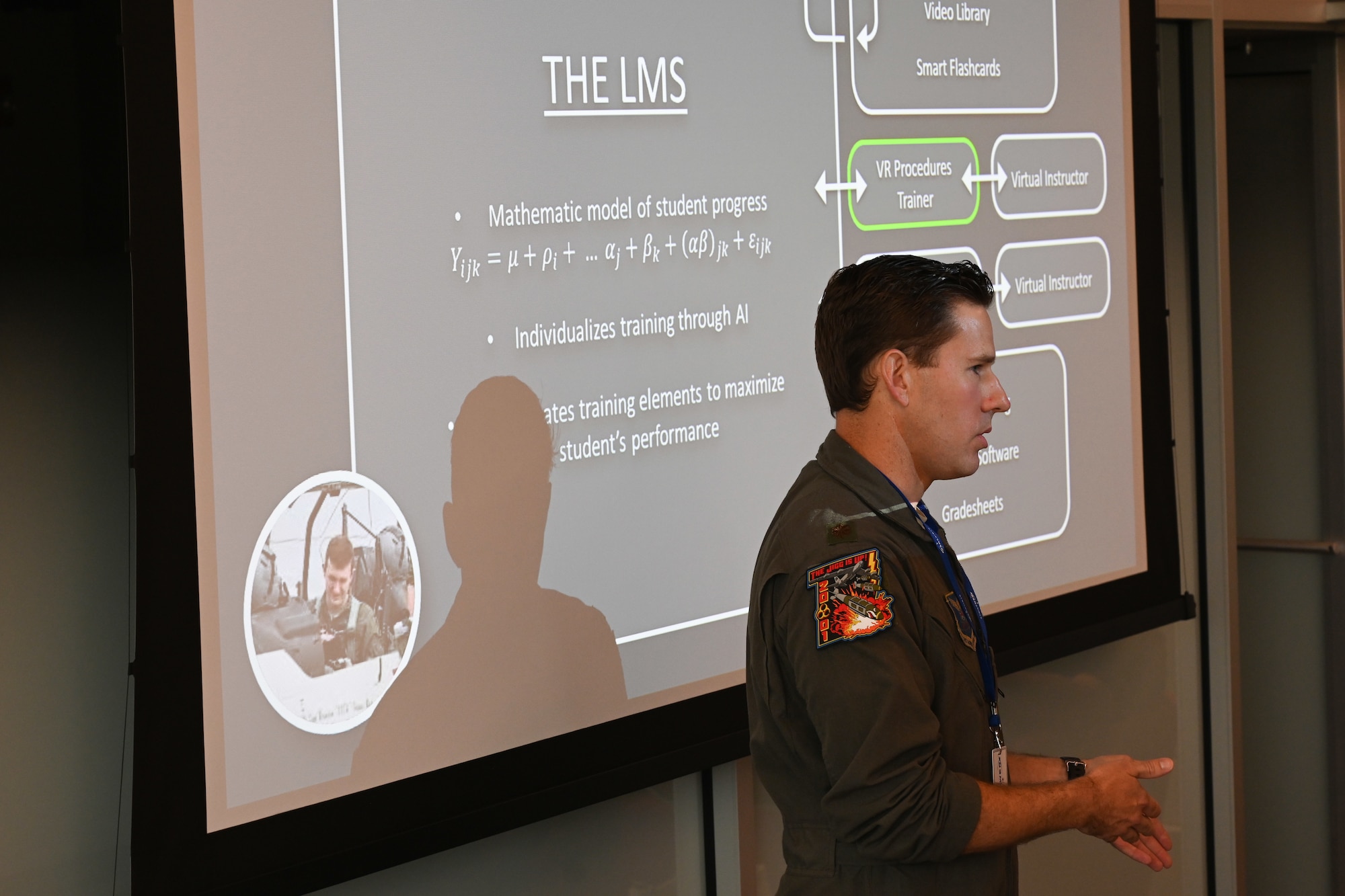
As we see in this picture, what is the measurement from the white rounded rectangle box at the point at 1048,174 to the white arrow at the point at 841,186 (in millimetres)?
408

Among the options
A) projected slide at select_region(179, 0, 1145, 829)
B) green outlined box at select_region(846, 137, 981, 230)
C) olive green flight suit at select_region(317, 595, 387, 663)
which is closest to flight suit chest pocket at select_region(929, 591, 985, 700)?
projected slide at select_region(179, 0, 1145, 829)

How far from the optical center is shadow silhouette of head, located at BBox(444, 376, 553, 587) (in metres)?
1.78

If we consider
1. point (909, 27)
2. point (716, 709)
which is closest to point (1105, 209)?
point (909, 27)

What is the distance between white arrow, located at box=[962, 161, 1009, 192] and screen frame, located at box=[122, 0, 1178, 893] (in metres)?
1.19

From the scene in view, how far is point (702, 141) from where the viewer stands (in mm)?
2076

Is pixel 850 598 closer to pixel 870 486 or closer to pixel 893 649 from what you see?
pixel 893 649

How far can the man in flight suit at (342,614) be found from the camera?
1.65m

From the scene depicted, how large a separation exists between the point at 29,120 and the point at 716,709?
4.36ft

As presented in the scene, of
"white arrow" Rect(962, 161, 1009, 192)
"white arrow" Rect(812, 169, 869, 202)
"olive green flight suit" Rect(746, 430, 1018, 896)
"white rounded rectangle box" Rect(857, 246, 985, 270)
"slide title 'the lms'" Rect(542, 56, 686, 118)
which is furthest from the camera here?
"white arrow" Rect(962, 161, 1009, 192)

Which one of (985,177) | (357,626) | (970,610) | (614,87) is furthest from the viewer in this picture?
(985,177)

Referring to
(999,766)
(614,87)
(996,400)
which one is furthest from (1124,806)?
(614,87)

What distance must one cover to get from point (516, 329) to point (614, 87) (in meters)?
0.42

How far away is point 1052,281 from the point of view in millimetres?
2746

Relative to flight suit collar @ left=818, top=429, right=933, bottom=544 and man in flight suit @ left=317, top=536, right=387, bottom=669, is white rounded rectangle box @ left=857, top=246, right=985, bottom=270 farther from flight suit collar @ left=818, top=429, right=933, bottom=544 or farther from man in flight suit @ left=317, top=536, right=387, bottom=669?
man in flight suit @ left=317, top=536, right=387, bottom=669
